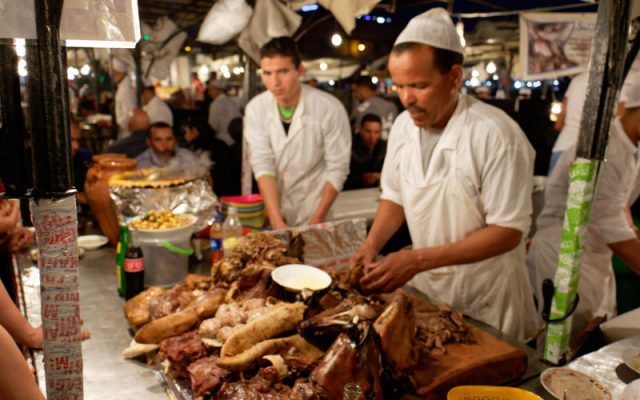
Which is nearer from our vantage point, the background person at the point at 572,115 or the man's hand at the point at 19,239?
the man's hand at the point at 19,239

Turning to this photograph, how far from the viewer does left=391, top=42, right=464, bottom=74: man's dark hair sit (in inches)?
93.5

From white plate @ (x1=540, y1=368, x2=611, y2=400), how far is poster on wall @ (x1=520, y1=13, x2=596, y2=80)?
643cm

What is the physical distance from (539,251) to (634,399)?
2306mm

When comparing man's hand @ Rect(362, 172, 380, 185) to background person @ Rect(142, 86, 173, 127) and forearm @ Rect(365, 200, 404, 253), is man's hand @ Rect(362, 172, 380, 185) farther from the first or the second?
background person @ Rect(142, 86, 173, 127)

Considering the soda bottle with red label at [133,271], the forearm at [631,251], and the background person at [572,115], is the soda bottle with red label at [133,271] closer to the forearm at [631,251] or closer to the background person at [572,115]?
the forearm at [631,251]

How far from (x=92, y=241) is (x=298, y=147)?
68.2 inches

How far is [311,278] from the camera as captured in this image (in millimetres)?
2123

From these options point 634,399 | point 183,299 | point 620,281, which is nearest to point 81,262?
point 183,299

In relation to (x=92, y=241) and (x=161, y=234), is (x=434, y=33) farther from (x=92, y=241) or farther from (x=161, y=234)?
(x=92, y=241)

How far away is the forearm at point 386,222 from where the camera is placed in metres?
2.91

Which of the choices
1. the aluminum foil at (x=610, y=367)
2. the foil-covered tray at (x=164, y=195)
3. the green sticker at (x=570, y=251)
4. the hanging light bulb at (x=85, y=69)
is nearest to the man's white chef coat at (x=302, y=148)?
the foil-covered tray at (x=164, y=195)

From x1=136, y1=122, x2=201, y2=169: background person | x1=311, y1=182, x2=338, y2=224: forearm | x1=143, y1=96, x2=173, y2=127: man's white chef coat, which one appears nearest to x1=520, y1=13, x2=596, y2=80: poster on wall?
x1=311, y1=182, x2=338, y2=224: forearm

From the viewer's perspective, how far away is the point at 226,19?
479cm

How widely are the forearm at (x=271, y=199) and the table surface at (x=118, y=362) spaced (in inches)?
52.8
